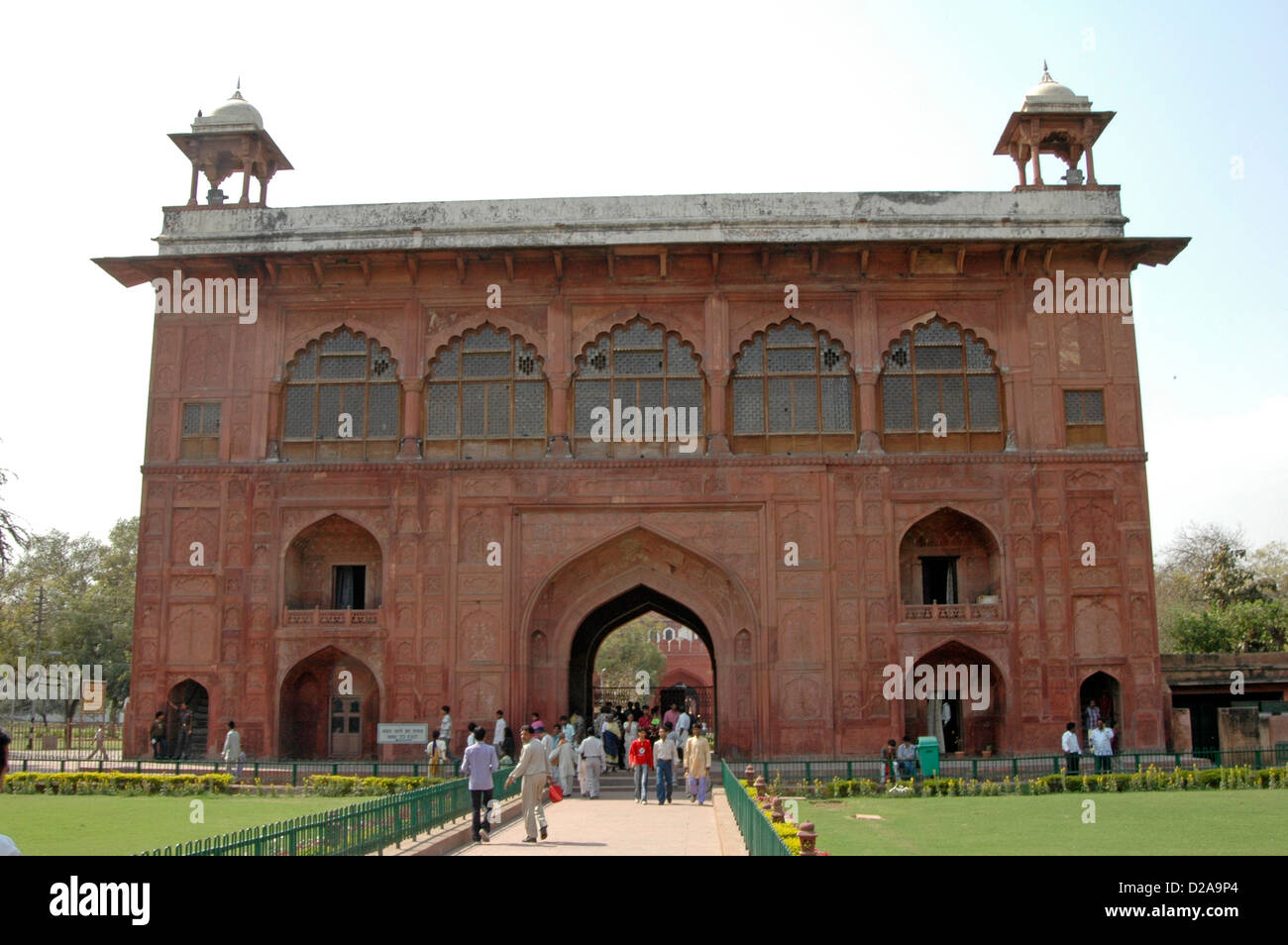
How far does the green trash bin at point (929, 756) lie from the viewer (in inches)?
754

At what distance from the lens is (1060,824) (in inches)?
542

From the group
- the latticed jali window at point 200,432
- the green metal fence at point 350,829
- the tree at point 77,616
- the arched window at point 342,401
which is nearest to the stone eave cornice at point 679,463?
the latticed jali window at point 200,432

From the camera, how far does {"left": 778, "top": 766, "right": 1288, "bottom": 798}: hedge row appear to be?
17.9 meters

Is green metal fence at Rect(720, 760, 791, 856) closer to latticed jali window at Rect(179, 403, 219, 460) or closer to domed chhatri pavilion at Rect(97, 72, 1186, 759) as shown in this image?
domed chhatri pavilion at Rect(97, 72, 1186, 759)

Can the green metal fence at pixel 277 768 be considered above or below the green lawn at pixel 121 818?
above

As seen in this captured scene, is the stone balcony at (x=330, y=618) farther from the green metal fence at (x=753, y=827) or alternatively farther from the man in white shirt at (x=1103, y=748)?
the man in white shirt at (x=1103, y=748)

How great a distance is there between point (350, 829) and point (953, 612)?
14821 mm

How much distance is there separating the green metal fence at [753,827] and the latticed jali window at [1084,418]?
1144 cm

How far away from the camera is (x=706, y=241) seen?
75.8 ft

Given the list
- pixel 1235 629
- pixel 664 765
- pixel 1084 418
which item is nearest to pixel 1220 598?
pixel 1235 629

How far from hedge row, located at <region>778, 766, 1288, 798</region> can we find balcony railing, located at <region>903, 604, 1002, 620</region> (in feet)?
14.7

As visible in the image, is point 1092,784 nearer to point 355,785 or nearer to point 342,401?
point 355,785
